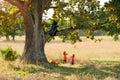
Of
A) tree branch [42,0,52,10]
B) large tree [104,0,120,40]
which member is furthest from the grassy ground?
tree branch [42,0,52,10]

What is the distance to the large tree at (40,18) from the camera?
22125 millimetres

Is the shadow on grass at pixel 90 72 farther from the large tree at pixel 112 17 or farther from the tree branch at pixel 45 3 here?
the tree branch at pixel 45 3

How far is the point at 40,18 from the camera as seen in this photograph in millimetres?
23906

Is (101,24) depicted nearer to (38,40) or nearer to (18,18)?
(38,40)

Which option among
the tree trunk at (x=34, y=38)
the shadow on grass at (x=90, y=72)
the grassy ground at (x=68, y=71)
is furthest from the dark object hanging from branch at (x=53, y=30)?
the shadow on grass at (x=90, y=72)

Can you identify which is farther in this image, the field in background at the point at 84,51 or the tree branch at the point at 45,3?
the field in background at the point at 84,51

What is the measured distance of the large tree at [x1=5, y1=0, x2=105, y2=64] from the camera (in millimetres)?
22125

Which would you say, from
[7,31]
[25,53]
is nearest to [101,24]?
[25,53]

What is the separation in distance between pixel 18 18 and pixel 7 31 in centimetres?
155

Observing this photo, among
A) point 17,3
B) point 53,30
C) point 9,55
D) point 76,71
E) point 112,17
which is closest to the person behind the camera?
point 76,71

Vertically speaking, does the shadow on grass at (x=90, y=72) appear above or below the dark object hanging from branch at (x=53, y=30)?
below

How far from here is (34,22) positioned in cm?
2353

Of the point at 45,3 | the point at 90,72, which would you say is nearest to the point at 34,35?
the point at 45,3

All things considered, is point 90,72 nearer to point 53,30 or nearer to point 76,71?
point 76,71
